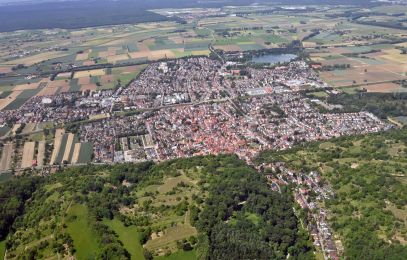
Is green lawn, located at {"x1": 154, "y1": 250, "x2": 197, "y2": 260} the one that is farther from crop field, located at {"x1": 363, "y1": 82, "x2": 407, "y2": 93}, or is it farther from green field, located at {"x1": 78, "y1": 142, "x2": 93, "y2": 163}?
crop field, located at {"x1": 363, "y1": 82, "x2": 407, "y2": 93}

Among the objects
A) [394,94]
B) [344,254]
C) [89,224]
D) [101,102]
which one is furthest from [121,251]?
[394,94]

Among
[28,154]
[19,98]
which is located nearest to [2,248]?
[28,154]

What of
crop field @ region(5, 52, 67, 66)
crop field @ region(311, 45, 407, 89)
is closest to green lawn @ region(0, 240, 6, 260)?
crop field @ region(311, 45, 407, 89)

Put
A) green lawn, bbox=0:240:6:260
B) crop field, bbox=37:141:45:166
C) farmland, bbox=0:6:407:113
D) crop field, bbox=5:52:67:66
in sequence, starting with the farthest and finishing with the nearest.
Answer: crop field, bbox=5:52:67:66, farmland, bbox=0:6:407:113, crop field, bbox=37:141:45:166, green lawn, bbox=0:240:6:260

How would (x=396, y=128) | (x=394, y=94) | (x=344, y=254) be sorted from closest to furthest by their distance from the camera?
(x=344, y=254)
(x=396, y=128)
(x=394, y=94)

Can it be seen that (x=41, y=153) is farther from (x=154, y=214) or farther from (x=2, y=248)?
(x=154, y=214)

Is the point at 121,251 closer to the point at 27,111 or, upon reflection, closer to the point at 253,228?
the point at 253,228
